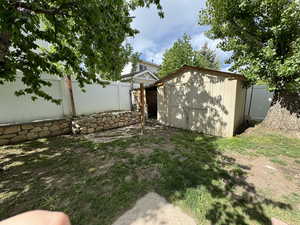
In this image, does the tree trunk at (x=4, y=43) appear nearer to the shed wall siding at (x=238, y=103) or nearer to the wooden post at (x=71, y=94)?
the wooden post at (x=71, y=94)

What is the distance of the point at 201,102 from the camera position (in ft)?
19.1

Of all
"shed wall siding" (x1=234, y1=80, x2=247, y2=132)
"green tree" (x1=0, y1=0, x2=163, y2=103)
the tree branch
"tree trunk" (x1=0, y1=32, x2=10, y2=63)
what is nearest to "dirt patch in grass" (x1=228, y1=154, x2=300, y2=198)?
"shed wall siding" (x1=234, y1=80, x2=247, y2=132)

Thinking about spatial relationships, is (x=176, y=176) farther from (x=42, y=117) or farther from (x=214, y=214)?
(x=42, y=117)

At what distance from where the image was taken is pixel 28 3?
7.27 feet

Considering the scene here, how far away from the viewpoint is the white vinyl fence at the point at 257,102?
24.3 ft

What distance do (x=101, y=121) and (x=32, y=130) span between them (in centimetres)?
278

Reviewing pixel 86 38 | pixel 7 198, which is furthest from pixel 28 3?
pixel 7 198

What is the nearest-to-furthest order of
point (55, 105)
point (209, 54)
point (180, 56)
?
point (55, 105) → point (180, 56) → point (209, 54)

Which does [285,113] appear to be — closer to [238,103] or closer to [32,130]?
[238,103]

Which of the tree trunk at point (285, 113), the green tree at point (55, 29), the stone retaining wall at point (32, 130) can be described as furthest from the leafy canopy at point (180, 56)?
the stone retaining wall at point (32, 130)

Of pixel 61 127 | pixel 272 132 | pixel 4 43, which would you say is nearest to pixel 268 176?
pixel 272 132

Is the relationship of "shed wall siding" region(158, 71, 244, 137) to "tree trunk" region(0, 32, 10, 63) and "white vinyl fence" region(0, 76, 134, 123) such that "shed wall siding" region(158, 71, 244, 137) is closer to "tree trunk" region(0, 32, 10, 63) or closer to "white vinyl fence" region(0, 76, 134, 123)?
"white vinyl fence" region(0, 76, 134, 123)

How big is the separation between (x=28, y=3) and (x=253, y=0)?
271 inches

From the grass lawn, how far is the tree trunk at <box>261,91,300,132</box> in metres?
0.83
